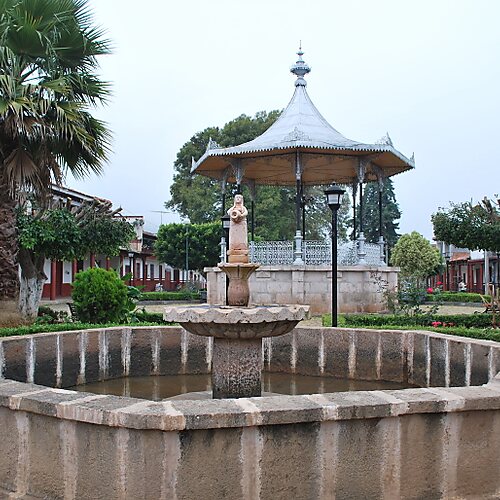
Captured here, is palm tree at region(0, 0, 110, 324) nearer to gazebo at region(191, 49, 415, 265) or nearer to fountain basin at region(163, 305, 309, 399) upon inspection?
fountain basin at region(163, 305, 309, 399)

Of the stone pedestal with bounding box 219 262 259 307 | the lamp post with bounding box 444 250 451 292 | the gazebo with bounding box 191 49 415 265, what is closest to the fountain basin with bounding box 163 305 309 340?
the stone pedestal with bounding box 219 262 259 307

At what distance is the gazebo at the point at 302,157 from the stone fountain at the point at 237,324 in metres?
11.6

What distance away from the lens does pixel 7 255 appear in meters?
10.9

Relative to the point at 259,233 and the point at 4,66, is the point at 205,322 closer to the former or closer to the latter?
the point at 4,66

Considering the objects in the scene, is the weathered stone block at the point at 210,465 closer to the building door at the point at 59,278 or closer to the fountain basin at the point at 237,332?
the fountain basin at the point at 237,332

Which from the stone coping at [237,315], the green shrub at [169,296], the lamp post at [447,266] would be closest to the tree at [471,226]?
the green shrub at [169,296]

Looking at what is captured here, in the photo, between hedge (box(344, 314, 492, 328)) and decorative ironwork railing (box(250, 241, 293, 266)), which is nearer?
hedge (box(344, 314, 492, 328))

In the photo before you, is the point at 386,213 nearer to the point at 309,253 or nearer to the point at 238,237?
the point at 309,253

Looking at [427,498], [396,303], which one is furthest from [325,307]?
[427,498]

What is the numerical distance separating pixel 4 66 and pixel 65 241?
7.34m

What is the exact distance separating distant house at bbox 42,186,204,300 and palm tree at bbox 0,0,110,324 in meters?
9.52

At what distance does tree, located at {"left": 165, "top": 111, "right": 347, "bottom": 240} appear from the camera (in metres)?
35.7

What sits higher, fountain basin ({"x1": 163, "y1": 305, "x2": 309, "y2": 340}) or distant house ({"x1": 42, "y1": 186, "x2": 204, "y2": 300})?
distant house ({"x1": 42, "y1": 186, "x2": 204, "y2": 300})

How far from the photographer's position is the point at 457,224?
78.9 ft
